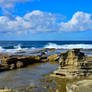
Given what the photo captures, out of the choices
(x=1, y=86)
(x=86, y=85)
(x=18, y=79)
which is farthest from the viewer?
(x=18, y=79)

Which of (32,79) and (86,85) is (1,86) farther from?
(86,85)

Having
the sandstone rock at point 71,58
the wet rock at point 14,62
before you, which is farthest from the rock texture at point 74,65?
the wet rock at point 14,62

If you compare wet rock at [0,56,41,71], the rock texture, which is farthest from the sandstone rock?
wet rock at [0,56,41,71]

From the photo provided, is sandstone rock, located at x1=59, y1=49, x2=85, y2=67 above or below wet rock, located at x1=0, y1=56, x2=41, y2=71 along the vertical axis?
above

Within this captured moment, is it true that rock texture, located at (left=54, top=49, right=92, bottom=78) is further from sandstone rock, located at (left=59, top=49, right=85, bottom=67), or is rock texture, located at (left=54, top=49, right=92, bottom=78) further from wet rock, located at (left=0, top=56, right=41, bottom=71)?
wet rock, located at (left=0, top=56, right=41, bottom=71)

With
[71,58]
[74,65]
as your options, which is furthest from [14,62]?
[74,65]

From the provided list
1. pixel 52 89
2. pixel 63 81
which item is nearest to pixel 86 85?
pixel 52 89

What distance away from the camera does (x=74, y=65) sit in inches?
511

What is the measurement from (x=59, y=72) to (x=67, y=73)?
0.69 m

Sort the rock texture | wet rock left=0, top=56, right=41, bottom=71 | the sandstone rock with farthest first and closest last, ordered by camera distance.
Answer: wet rock left=0, top=56, right=41, bottom=71 → the sandstone rock → the rock texture

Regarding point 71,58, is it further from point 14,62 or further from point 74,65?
point 14,62

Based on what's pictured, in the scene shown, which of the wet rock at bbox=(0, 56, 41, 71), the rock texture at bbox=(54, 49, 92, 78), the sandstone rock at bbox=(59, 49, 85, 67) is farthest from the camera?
the wet rock at bbox=(0, 56, 41, 71)

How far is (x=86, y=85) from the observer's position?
665 centimetres

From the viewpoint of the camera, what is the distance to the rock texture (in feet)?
40.9
